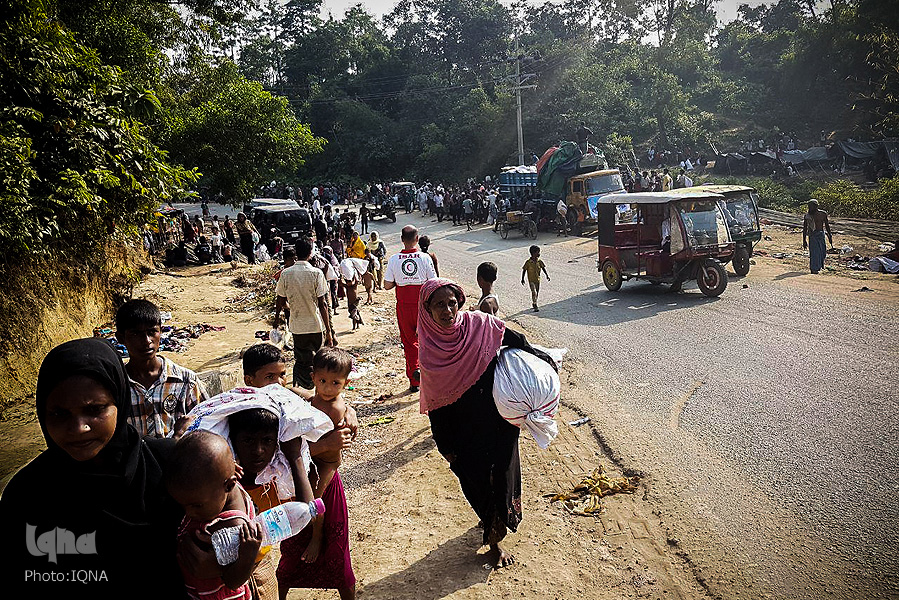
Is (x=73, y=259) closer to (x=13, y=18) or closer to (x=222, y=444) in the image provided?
(x=13, y=18)

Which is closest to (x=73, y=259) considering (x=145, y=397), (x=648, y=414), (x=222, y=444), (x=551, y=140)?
(x=145, y=397)

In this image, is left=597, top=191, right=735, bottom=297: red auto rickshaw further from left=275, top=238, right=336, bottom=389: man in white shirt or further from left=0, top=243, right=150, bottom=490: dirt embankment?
left=0, top=243, right=150, bottom=490: dirt embankment

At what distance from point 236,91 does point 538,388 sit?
15889 millimetres

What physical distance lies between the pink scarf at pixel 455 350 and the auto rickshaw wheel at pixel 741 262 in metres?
11.1

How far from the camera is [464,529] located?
465cm

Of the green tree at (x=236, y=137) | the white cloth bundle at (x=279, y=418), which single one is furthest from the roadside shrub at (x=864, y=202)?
the white cloth bundle at (x=279, y=418)

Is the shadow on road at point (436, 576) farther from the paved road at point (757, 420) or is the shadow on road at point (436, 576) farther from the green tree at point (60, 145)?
the green tree at point (60, 145)

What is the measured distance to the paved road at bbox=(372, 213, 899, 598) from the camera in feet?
13.2

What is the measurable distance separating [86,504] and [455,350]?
2.38m

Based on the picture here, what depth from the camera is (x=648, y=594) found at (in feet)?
12.3

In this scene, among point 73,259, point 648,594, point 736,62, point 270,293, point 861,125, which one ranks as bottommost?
point 648,594

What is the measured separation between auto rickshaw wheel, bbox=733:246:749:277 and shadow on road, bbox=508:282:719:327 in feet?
4.89

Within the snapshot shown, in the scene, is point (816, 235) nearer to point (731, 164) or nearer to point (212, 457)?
point (212, 457)

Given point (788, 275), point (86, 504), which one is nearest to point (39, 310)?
point (86, 504)
